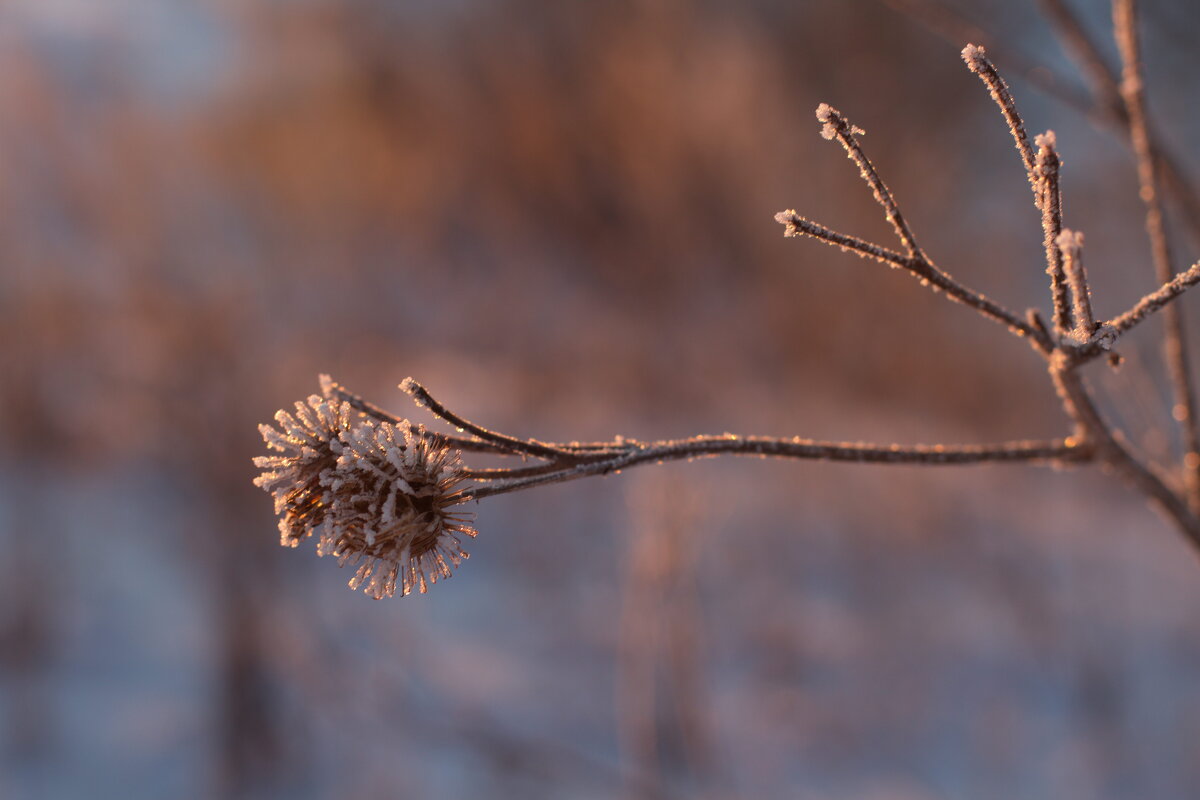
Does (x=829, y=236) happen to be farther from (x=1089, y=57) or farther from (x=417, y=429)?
(x=1089, y=57)

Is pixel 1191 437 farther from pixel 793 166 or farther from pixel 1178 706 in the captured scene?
pixel 793 166

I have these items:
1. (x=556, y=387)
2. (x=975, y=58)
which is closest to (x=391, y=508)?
(x=975, y=58)

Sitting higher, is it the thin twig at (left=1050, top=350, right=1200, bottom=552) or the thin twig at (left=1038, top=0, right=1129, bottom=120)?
the thin twig at (left=1038, top=0, right=1129, bottom=120)

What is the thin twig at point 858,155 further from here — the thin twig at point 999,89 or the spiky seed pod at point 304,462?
the spiky seed pod at point 304,462

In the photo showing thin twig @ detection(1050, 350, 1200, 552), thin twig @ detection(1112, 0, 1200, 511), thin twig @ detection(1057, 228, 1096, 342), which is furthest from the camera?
thin twig @ detection(1112, 0, 1200, 511)

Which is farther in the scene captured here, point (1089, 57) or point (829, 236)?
A: point (1089, 57)

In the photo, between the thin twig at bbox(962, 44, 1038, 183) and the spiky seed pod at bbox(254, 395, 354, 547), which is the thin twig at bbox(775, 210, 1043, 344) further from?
the spiky seed pod at bbox(254, 395, 354, 547)

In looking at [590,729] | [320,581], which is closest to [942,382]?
[590,729]

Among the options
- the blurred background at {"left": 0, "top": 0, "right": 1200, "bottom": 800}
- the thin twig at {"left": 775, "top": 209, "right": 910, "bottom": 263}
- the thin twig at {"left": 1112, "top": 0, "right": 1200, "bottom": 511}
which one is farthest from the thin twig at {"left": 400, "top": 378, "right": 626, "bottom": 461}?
the blurred background at {"left": 0, "top": 0, "right": 1200, "bottom": 800}
